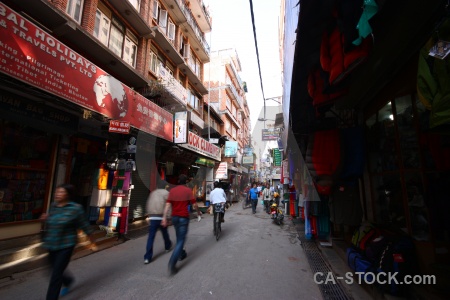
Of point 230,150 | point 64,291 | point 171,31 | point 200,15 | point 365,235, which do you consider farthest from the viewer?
point 230,150

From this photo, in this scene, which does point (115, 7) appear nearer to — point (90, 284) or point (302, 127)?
point (302, 127)

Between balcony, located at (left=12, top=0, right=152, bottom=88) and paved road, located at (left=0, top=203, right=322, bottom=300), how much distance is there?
6526mm

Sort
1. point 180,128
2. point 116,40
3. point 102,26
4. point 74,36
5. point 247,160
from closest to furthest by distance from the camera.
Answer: point 74,36, point 102,26, point 116,40, point 180,128, point 247,160

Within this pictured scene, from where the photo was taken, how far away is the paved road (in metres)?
3.56

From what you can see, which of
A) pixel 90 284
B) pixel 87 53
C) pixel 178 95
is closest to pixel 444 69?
pixel 90 284

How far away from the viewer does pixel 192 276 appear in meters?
4.23

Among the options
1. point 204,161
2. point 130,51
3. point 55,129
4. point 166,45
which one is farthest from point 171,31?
point 55,129

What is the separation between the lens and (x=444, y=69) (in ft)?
6.07

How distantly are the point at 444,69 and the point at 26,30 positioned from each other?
21.5 feet

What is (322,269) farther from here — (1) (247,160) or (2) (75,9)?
(1) (247,160)

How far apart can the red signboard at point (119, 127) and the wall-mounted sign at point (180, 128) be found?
3890 millimetres

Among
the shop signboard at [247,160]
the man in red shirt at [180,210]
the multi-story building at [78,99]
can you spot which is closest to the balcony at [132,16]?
the multi-story building at [78,99]

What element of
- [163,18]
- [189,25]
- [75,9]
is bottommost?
[75,9]

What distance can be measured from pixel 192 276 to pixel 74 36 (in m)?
7.81
